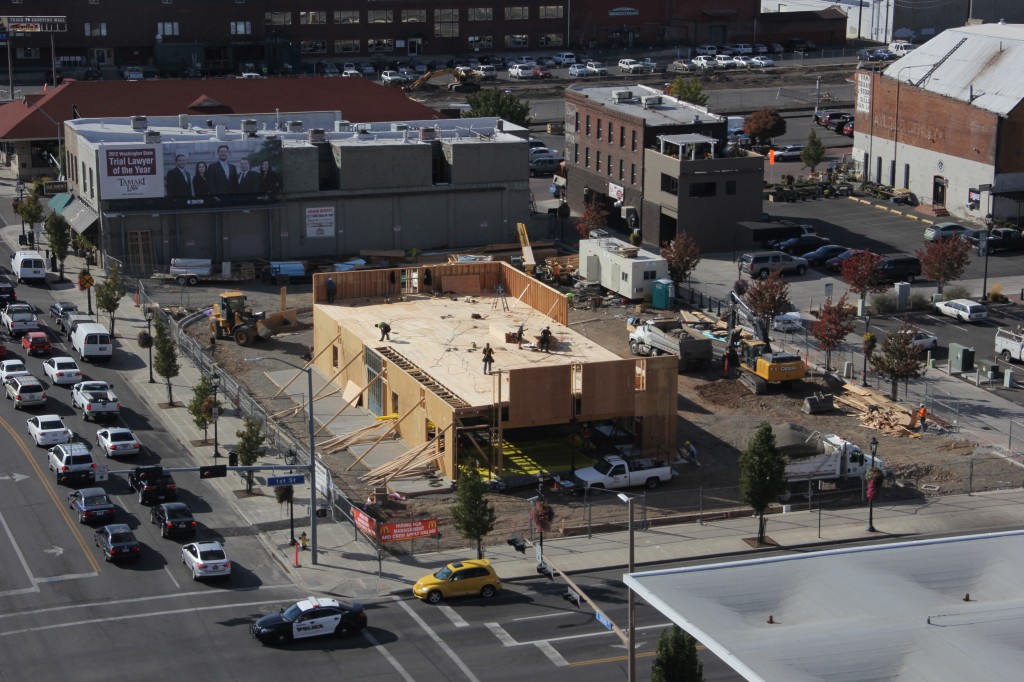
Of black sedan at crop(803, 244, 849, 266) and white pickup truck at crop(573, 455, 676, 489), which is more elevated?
black sedan at crop(803, 244, 849, 266)

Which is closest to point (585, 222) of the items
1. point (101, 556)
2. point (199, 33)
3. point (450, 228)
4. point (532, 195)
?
point (450, 228)

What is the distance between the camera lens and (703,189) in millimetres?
98438

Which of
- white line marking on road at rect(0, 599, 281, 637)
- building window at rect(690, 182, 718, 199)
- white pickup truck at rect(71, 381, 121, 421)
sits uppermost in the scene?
building window at rect(690, 182, 718, 199)

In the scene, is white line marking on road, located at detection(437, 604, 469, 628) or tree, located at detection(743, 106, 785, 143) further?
tree, located at detection(743, 106, 785, 143)

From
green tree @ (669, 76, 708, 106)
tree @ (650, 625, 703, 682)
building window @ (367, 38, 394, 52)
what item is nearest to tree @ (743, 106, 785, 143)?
green tree @ (669, 76, 708, 106)

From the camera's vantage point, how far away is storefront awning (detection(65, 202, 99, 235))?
93.5m

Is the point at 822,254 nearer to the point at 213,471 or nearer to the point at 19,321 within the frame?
the point at 19,321

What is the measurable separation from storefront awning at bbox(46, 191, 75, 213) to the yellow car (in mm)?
56162

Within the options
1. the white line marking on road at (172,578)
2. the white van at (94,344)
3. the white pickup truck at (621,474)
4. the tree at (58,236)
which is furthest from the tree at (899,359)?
the tree at (58,236)

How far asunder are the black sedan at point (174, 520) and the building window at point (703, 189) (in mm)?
49332

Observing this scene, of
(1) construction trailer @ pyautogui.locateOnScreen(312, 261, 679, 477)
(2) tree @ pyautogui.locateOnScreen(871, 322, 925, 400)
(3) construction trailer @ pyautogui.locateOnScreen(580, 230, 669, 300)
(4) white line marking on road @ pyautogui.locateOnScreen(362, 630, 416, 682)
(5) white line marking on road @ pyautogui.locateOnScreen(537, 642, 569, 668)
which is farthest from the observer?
(3) construction trailer @ pyautogui.locateOnScreen(580, 230, 669, 300)

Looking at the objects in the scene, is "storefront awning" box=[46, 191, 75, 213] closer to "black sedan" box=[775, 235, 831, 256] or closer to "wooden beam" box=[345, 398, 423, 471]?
"wooden beam" box=[345, 398, 423, 471]

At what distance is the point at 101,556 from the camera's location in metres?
54.6

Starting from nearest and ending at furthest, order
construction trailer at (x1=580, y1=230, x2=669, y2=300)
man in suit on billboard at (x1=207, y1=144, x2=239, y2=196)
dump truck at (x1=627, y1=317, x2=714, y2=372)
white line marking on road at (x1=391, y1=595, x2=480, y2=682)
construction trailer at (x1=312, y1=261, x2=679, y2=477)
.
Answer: white line marking on road at (x1=391, y1=595, x2=480, y2=682) → construction trailer at (x1=312, y1=261, x2=679, y2=477) → dump truck at (x1=627, y1=317, x2=714, y2=372) → construction trailer at (x1=580, y1=230, x2=669, y2=300) → man in suit on billboard at (x1=207, y1=144, x2=239, y2=196)
